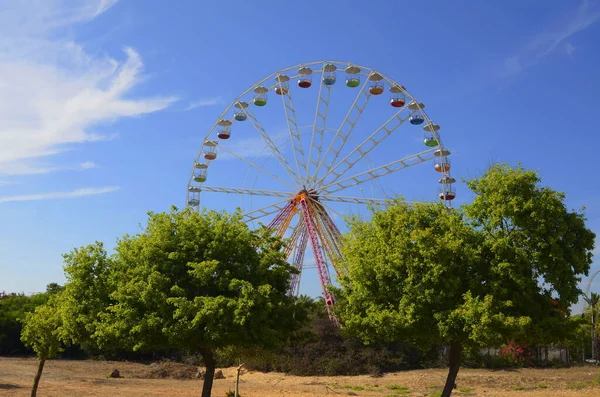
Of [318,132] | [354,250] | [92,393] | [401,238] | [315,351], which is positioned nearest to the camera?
[401,238]

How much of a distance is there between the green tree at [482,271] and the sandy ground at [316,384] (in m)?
10.1

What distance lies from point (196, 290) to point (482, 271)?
28.8 feet

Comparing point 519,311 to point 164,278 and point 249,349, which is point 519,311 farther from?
point 164,278

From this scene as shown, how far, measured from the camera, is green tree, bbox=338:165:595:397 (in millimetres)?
17469

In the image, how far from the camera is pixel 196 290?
18609mm

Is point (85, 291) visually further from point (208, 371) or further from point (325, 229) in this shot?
point (325, 229)

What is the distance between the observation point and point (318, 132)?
36.9m

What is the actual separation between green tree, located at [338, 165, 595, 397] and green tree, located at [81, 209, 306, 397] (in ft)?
9.11

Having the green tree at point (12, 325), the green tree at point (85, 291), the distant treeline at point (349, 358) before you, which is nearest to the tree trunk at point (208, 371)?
the green tree at point (85, 291)

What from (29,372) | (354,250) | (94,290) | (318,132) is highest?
(318,132)

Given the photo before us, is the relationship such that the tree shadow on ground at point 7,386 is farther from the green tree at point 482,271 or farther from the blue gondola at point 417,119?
the blue gondola at point 417,119

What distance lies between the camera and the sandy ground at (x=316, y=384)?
2819cm

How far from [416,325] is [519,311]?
312cm

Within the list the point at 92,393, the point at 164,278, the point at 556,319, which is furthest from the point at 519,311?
the point at 92,393
